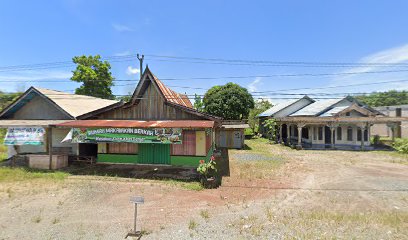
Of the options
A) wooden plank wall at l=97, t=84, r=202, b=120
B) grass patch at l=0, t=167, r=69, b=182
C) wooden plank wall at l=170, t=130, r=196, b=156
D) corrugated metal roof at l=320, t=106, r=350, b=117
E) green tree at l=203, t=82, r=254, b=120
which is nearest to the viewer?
grass patch at l=0, t=167, r=69, b=182

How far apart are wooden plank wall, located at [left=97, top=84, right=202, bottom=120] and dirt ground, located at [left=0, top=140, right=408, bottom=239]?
523cm

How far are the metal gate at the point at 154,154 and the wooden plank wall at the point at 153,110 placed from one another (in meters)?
2.13

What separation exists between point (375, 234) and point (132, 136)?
1236 centimetres

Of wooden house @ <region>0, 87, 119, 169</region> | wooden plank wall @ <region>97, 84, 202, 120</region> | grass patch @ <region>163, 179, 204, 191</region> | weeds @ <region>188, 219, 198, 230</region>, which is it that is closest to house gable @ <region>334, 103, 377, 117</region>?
wooden plank wall @ <region>97, 84, 202, 120</region>

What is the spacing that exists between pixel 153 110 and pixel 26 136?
347 inches

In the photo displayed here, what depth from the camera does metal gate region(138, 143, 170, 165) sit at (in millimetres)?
15391

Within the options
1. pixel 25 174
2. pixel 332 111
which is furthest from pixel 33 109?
pixel 332 111

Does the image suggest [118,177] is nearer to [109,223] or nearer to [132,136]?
[132,136]

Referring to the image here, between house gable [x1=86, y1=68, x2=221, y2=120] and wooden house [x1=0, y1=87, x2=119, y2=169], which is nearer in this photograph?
house gable [x1=86, y1=68, x2=221, y2=120]

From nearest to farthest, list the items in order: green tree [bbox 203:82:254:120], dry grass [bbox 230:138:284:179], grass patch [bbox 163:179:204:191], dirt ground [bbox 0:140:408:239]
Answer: dirt ground [bbox 0:140:408:239] < grass patch [bbox 163:179:204:191] < dry grass [bbox 230:138:284:179] < green tree [bbox 203:82:254:120]

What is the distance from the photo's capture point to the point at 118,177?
42.9ft

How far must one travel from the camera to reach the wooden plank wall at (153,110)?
16.2 meters

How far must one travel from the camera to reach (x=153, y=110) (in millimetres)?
16422

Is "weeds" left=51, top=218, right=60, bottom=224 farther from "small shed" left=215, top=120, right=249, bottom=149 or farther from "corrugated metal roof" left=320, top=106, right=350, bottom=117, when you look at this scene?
"corrugated metal roof" left=320, top=106, right=350, bottom=117
